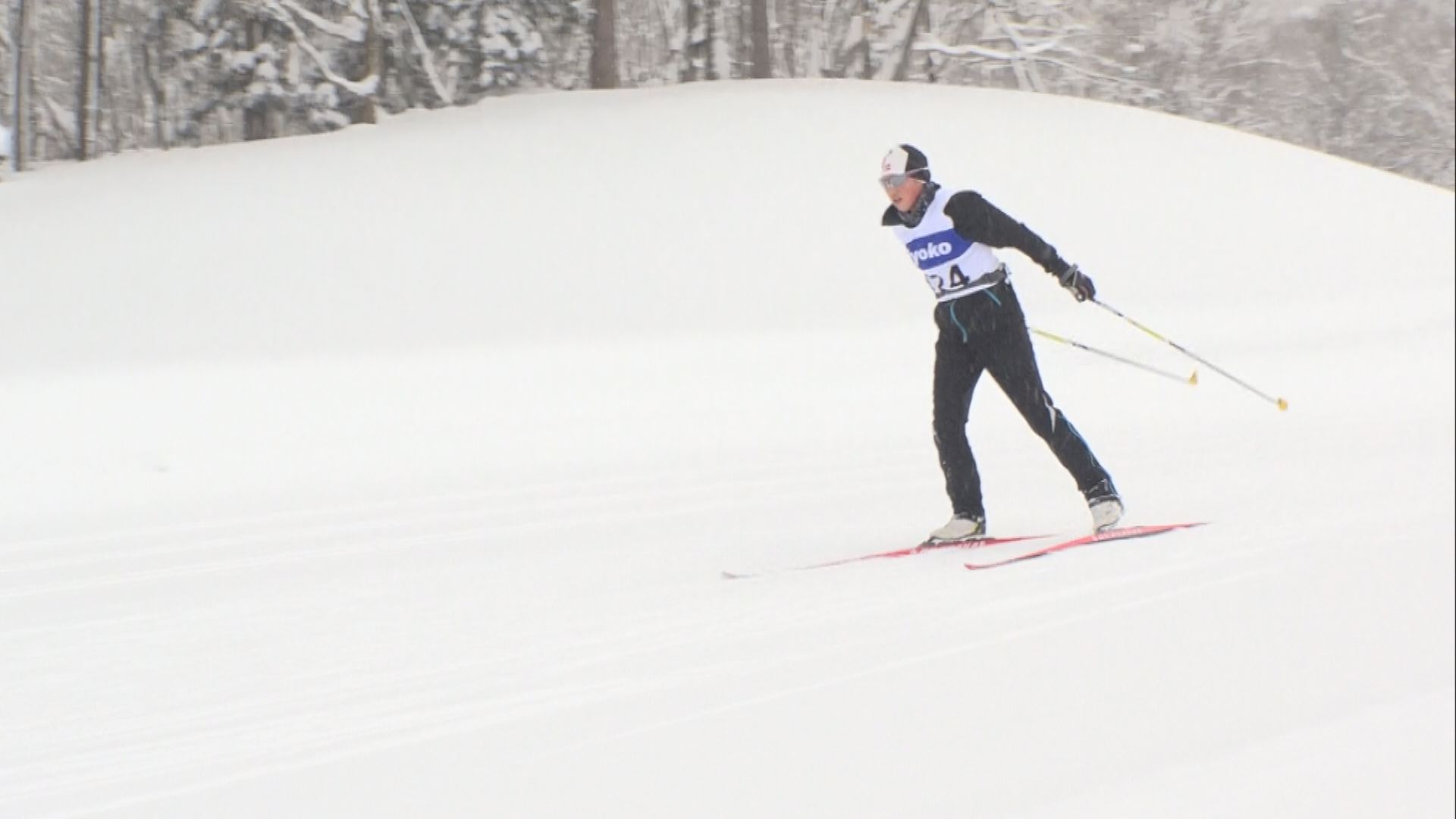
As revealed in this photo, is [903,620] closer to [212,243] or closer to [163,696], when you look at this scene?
[163,696]

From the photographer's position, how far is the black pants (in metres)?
5.78

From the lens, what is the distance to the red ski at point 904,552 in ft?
18.4

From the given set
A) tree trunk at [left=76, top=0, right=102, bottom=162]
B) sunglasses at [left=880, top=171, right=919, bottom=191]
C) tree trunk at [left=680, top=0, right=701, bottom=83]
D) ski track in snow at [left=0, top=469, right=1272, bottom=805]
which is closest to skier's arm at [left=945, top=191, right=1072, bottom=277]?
sunglasses at [left=880, top=171, right=919, bottom=191]

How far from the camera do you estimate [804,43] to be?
17547 mm

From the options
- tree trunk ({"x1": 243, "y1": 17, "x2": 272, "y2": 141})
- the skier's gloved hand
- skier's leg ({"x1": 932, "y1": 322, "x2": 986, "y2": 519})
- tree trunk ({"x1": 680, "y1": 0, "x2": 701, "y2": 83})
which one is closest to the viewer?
the skier's gloved hand

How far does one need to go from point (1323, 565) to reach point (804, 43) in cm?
1299

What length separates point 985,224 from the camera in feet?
18.3

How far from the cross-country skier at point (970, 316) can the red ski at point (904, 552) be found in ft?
0.12

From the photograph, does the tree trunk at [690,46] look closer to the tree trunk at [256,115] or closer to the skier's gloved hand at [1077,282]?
the tree trunk at [256,115]

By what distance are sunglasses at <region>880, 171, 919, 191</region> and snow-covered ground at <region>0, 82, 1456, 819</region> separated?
1.43 metres

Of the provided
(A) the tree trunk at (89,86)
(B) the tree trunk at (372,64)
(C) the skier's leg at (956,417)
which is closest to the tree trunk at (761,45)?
(B) the tree trunk at (372,64)

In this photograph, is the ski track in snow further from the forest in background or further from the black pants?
the forest in background

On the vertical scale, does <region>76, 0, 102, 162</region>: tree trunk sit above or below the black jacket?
above

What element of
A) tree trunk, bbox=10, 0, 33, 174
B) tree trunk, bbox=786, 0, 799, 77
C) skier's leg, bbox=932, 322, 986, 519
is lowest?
skier's leg, bbox=932, 322, 986, 519
